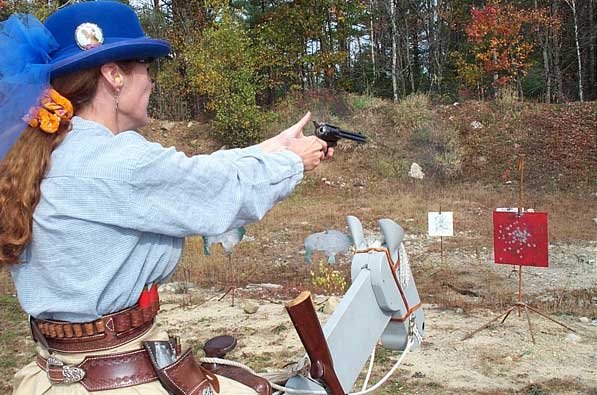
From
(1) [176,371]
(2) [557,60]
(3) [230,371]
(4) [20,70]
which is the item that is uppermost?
(2) [557,60]

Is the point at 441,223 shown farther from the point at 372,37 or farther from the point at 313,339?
the point at 372,37

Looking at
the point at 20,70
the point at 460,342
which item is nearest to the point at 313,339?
the point at 20,70

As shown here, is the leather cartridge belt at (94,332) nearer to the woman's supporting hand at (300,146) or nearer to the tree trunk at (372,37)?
the woman's supporting hand at (300,146)

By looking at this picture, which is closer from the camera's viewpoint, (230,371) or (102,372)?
(102,372)

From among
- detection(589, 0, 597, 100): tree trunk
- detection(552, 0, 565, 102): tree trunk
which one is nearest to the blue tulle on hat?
detection(552, 0, 565, 102): tree trunk

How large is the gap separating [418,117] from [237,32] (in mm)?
5928

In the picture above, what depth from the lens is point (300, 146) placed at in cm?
180

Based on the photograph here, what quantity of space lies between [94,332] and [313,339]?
577mm

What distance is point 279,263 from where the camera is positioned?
913 cm

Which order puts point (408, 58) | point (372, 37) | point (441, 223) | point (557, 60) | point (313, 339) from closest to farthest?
point (313, 339), point (441, 223), point (557, 60), point (408, 58), point (372, 37)

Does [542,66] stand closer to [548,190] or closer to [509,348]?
[548,190]

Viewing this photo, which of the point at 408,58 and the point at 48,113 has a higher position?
the point at 408,58

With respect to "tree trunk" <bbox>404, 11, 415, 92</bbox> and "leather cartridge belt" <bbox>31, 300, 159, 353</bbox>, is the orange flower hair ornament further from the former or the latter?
"tree trunk" <bbox>404, 11, 415, 92</bbox>

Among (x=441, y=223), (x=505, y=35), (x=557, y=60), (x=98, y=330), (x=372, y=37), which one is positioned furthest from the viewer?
(x=372, y=37)
